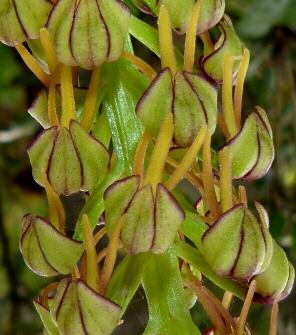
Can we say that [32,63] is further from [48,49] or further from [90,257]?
[90,257]

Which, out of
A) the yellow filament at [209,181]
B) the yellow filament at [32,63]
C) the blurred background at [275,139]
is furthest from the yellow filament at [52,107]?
the blurred background at [275,139]

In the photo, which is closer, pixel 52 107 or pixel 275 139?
pixel 52 107

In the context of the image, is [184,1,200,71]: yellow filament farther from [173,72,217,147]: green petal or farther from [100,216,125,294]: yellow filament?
[100,216,125,294]: yellow filament

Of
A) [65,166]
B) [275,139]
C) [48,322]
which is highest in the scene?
[65,166]

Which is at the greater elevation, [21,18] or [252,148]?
[21,18]

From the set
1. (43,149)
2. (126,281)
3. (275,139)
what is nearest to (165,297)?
(126,281)

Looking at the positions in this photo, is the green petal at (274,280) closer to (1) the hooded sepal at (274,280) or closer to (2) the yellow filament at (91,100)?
(1) the hooded sepal at (274,280)
